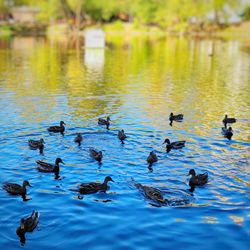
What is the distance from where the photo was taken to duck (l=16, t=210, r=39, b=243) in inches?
438

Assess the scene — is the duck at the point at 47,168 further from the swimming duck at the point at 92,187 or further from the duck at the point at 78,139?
the duck at the point at 78,139

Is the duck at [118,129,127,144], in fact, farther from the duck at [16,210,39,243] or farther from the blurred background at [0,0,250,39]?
the blurred background at [0,0,250,39]

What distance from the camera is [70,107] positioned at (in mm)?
26000

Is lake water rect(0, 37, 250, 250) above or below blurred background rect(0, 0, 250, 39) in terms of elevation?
below

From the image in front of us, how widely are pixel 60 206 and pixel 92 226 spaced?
1.47 meters

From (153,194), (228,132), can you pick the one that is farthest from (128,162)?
(228,132)

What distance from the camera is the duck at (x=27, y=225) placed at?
11133mm

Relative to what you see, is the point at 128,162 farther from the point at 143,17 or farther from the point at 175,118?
the point at 143,17

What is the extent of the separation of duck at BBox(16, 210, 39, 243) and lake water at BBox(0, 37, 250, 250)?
0.48 feet

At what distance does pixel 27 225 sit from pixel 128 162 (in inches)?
233

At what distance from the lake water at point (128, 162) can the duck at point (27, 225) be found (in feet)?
0.48

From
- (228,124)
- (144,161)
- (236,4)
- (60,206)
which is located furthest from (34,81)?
(236,4)

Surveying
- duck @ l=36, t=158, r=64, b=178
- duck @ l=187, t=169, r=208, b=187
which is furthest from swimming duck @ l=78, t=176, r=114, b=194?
duck @ l=187, t=169, r=208, b=187

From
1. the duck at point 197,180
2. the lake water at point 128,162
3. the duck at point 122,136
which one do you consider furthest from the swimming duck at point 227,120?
the duck at point 197,180
